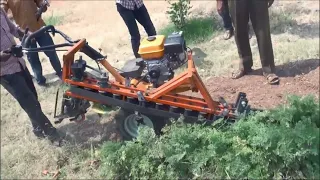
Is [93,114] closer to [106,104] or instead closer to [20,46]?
[106,104]

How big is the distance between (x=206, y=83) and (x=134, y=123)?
4.84ft

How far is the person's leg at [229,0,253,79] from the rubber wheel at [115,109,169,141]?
5.29 feet

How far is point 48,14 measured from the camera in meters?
12.3

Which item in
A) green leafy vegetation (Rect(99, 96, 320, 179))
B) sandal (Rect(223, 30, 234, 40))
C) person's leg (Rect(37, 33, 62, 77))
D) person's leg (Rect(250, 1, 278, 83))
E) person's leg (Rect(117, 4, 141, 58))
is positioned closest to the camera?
green leafy vegetation (Rect(99, 96, 320, 179))

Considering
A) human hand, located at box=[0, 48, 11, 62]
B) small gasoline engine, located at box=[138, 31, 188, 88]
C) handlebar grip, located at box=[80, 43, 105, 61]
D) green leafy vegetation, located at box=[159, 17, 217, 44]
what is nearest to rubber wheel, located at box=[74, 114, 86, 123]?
handlebar grip, located at box=[80, 43, 105, 61]

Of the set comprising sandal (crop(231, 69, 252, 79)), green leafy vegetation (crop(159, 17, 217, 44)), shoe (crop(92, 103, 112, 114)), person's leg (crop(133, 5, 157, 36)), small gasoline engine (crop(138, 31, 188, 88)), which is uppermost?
small gasoline engine (crop(138, 31, 188, 88))

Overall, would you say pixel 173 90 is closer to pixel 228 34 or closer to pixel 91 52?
pixel 91 52

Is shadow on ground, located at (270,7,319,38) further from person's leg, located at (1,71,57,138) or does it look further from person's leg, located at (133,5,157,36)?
person's leg, located at (1,71,57,138)

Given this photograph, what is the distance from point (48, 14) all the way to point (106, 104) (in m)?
7.81

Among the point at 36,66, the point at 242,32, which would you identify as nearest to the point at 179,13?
the point at 242,32

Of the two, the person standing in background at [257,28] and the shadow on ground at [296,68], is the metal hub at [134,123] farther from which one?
the shadow on ground at [296,68]

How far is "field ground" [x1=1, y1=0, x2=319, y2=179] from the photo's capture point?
5.42m

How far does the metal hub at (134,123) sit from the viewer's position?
198 inches

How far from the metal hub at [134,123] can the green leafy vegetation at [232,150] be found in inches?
13.9
